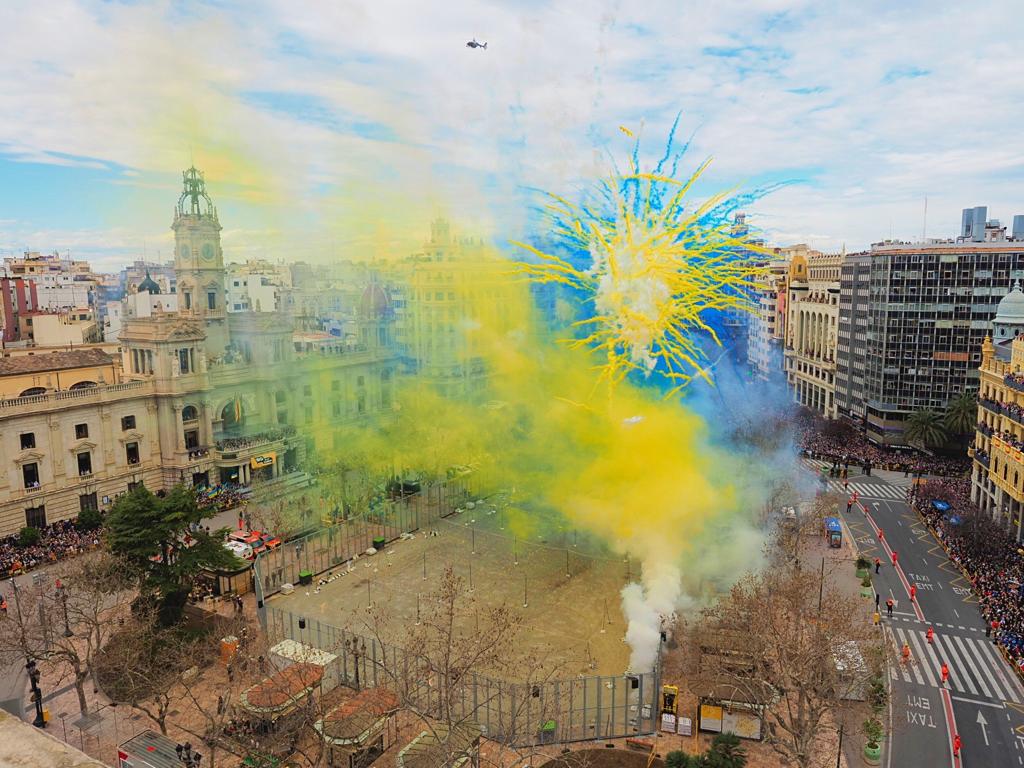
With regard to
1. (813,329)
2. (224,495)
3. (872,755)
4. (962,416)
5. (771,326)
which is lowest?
(872,755)

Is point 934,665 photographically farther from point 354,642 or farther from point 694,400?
point 354,642

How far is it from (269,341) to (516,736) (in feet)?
144

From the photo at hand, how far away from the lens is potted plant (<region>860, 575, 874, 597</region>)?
39691mm

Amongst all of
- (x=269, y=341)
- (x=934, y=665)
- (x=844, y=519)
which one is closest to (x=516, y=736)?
(x=934, y=665)

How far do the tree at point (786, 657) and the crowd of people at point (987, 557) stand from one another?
394 inches

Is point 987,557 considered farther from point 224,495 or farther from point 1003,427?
point 224,495

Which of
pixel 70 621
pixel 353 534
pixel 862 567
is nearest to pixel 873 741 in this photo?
pixel 862 567

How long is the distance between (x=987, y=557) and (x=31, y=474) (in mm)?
58694

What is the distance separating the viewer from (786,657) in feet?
80.0

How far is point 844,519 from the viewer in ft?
174

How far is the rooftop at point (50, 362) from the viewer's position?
53281 millimetres

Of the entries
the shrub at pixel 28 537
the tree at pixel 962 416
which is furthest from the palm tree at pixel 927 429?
the shrub at pixel 28 537

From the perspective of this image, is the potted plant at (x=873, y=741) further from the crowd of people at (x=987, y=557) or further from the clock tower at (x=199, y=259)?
the clock tower at (x=199, y=259)

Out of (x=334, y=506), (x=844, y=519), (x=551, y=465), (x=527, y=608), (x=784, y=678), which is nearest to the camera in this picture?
(x=784, y=678)
